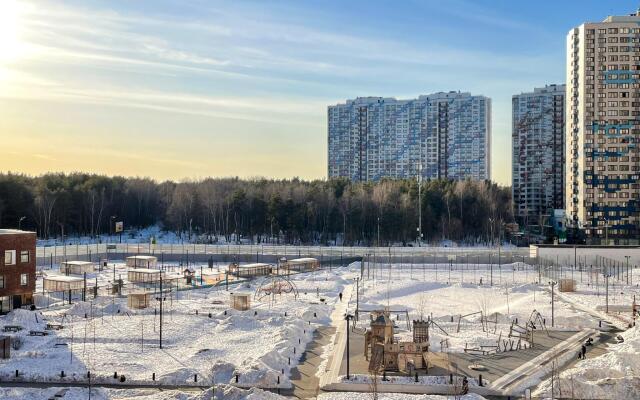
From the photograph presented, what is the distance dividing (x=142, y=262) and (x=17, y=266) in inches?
750

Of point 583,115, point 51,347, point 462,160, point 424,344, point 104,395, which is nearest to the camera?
point 104,395

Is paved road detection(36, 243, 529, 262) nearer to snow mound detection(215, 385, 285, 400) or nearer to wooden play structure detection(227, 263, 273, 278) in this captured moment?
wooden play structure detection(227, 263, 273, 278)

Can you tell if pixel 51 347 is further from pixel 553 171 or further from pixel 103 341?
pixel 553 171

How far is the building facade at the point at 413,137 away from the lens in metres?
112

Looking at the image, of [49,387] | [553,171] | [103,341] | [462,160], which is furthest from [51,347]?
[462,160]

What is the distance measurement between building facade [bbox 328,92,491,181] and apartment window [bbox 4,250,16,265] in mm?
83570

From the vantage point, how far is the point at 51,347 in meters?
24.7

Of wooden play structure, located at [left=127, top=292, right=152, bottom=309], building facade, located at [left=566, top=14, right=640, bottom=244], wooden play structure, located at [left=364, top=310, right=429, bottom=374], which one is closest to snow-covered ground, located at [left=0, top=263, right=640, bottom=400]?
wooden play structure, located at [left=127, top=292, right=152, bottom=309]

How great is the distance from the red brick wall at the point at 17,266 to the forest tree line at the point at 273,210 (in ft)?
134

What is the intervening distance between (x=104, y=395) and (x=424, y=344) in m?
10.5

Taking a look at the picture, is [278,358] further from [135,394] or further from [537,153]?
[537,153]

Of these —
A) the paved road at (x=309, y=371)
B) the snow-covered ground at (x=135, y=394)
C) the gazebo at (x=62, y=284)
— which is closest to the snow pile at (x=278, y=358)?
the paved road at (x=309, y=371)

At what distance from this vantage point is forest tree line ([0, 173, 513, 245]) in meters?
74.8

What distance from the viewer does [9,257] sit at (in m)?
33.2
